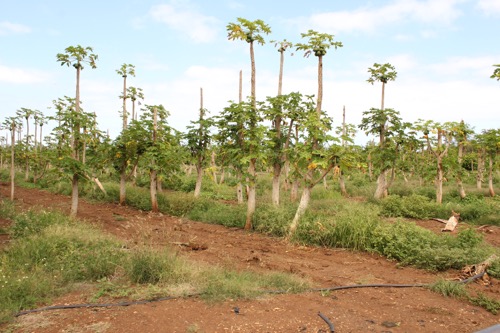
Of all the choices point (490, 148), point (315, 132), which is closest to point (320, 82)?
point (315, 132)

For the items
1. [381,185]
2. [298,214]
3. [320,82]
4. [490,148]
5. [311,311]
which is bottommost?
[311,311]

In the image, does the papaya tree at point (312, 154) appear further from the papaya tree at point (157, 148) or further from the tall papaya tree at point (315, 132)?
the papaya tree at point (157, 148)

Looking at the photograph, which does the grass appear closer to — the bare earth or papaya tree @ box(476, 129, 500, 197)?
the bare earth

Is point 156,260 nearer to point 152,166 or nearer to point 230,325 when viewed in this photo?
point 230,325

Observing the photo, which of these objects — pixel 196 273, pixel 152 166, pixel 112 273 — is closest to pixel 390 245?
pixel 196 273

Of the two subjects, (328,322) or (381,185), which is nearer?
(328,322)

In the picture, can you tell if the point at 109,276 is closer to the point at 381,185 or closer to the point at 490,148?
the point at 381,185

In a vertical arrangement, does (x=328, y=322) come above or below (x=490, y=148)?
below

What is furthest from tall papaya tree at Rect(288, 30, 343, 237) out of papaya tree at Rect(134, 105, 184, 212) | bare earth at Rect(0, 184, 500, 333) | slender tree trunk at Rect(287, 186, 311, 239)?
papaya tree at Rect(134, 105, 184, 212)

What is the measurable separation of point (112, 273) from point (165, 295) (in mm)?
1440

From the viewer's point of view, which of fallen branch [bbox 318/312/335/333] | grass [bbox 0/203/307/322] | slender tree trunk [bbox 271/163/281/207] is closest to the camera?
fallen branch [bbox 318/312/335/333]

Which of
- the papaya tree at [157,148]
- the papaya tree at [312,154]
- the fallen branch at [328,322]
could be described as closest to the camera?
the fallen branch at [328,322]

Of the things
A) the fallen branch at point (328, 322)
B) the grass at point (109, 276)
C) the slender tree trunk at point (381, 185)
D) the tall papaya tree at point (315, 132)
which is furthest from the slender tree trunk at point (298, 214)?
the slender tree trunk at point (381, 185)

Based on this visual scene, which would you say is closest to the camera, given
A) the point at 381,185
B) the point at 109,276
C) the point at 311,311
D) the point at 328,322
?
the point at 328,322
